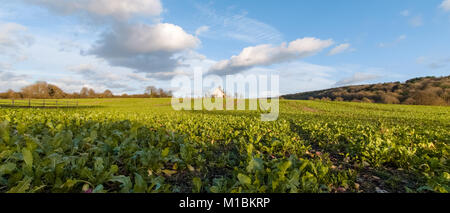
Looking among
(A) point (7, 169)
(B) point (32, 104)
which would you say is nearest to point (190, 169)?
(A) point (7, 169)

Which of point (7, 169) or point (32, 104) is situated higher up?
point (32, 104)

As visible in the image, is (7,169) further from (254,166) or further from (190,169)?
(254,166)

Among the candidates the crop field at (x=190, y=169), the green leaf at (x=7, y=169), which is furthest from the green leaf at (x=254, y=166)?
the green leaf at (x=7, y=169)

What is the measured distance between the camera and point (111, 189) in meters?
2.29

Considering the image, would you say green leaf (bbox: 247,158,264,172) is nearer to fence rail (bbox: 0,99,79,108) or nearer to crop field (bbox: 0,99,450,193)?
crop field (bbox: 0,99,450,193)

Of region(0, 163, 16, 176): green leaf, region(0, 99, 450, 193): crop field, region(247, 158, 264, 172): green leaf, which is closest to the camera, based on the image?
region(0, 163, 16, 176): green leaf

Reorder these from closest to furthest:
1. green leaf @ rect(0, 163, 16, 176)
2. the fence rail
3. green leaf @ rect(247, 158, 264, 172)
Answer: green leaf @ rect(0, 163, 16, 176)
green leaf @ rect(247, 158, 264, 172)
the fence rail

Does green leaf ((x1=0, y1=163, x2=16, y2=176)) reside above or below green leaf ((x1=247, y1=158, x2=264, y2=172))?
above

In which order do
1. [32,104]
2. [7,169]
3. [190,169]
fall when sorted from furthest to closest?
A: [32,104]
[190,169]
[7,169]

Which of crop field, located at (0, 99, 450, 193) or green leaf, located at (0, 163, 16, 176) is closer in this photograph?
green leaf, located at (0, 163, 16, 176)

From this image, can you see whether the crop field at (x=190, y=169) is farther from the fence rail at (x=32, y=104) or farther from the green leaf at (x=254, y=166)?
the fence rail at (x=32, y=104)

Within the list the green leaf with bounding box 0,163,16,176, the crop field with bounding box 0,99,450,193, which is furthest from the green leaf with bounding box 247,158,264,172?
the green leaf with bounding box 0,163,16,176
